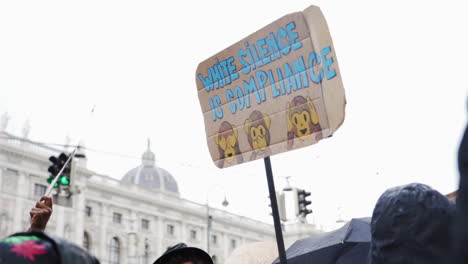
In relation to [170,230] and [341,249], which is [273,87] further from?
[170,230]

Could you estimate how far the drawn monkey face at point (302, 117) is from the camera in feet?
9.75

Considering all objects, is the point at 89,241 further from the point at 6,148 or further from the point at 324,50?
the point at 324,50

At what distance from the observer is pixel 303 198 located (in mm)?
16203

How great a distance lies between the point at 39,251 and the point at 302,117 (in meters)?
2.03

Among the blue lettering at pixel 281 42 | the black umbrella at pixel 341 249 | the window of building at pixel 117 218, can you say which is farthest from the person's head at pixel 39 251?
the window of building at pixel 117 218

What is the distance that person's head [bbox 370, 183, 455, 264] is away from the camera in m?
1.38

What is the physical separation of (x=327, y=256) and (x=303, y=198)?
11011 mm

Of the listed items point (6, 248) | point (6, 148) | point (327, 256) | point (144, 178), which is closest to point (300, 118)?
point (6, 248)

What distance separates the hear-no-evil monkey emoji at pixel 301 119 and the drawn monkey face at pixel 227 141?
41cm

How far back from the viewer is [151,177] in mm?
58375

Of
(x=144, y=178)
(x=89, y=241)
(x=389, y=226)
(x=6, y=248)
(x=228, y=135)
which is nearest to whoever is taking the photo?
(x=6, y=248)

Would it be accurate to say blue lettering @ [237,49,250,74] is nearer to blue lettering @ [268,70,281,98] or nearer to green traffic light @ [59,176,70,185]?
blue lettering @ [268,70,281,98]

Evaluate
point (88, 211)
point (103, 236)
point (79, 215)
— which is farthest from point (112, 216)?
point (79, 215)

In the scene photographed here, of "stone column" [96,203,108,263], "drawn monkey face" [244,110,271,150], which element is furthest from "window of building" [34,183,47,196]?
"drawn monkey face" [244,110,271,150]
